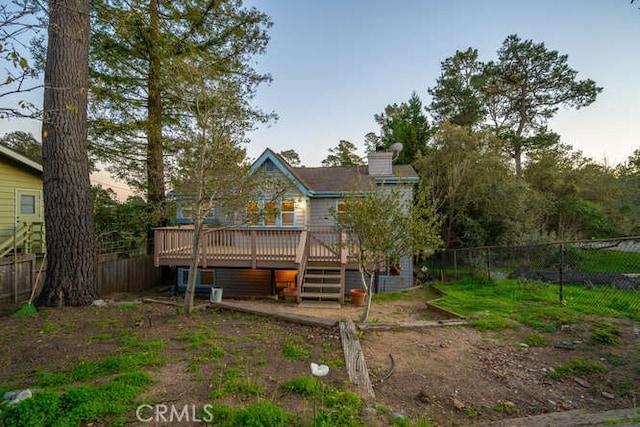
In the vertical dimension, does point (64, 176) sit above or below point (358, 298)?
above

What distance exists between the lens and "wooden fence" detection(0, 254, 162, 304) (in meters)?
6.72

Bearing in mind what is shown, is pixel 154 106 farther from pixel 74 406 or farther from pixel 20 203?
pixel 74 406

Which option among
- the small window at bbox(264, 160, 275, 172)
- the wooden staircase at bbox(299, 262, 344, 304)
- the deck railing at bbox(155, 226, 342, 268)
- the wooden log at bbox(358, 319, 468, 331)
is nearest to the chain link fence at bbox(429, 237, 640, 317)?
the wooden log at bbox(358, 319, 468, 331)

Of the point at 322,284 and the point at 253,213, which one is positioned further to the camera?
the point at 322,284

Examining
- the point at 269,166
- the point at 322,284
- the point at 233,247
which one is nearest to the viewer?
the point at 322,284

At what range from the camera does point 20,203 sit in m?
10.2

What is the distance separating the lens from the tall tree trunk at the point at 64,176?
546 centimetres

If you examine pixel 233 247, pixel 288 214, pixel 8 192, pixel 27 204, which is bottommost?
pixel 233 247

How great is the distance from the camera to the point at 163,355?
3494 mm

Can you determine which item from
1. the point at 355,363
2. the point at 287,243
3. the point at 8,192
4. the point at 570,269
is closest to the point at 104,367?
the point at 355,363

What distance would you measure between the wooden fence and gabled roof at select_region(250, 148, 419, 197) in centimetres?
600

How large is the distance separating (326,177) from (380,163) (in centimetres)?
280

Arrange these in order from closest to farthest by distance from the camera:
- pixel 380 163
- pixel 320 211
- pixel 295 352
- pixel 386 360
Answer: pixel 295 352 → pixel 386 360 → pixel 320 211 → pixel 380 163

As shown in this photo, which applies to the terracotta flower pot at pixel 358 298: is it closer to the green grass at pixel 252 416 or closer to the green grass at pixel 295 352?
the green grass at pixel 295 352
